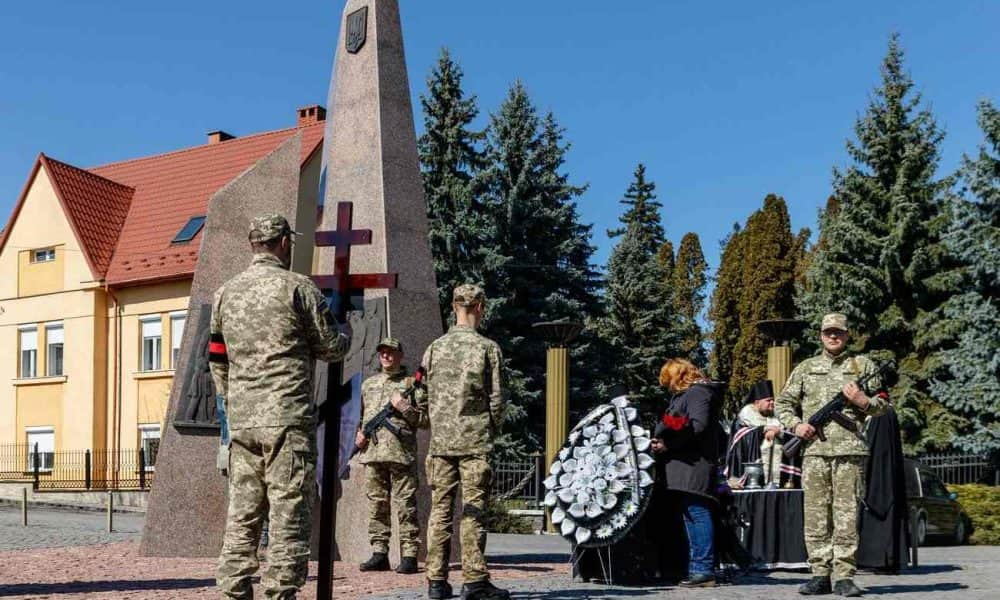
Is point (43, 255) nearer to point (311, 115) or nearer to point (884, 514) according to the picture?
point (311, 115)

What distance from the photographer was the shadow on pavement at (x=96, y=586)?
870 centimetres

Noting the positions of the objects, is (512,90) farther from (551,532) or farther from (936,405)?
(551,532)

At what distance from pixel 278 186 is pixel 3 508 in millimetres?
16845

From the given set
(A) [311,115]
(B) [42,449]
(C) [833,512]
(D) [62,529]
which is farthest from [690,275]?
(C) [833,512]

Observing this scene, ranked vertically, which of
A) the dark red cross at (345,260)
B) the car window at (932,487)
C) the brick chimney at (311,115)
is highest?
the brick chimney at (311,115)

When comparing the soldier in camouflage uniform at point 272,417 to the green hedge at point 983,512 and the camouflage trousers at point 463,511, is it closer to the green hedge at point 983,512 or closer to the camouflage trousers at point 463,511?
the camouflage trousers at point 463,511

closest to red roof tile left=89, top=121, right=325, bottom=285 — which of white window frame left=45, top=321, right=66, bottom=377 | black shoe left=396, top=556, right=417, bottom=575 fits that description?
white window frame left=45, top=321, right=66, bottom=377

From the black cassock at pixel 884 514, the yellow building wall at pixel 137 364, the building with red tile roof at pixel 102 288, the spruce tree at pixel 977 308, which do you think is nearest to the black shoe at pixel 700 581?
the black cassock at pixel 884 514

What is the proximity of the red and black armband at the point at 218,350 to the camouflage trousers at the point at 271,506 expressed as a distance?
458 millimetres

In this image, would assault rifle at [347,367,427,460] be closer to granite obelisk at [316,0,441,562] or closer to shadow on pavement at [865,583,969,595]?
granite obelisk at [316,0,441,562]

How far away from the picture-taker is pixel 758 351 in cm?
4412

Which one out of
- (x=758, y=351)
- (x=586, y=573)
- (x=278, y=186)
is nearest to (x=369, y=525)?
(x=586, y=573)

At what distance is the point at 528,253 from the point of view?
30859mm

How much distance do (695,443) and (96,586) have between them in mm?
4746
